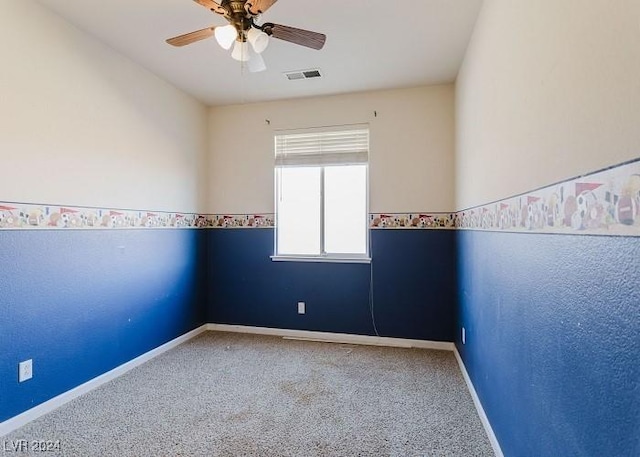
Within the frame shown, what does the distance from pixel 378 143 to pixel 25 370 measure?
3.30 metres

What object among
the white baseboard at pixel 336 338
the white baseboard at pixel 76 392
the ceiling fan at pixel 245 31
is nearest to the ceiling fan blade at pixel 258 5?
the ceiling fan at pixel 245 31

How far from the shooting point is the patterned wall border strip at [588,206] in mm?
715

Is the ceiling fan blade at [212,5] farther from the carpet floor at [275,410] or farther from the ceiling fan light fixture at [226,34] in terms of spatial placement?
the carpet floor at [275,410]

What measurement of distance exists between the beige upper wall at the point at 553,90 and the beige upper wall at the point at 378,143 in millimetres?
1136

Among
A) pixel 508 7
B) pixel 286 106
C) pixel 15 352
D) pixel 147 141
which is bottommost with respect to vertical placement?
pixel 15 352

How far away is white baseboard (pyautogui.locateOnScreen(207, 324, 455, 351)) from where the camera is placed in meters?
3.38

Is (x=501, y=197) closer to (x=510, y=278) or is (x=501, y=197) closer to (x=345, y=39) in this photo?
(x=510, y=278)

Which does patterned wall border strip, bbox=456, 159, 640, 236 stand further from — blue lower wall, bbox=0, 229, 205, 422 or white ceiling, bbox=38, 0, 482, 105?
blue lower wall, bbox=0, 229, 205, 422

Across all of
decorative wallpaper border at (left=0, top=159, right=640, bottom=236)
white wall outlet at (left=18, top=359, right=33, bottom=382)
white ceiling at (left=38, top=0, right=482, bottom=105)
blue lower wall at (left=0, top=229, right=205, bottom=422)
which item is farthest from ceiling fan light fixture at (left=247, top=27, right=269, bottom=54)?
white wall outlet at (left=18, top=359, right=33, bottom=382)

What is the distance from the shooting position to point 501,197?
1.73 meters

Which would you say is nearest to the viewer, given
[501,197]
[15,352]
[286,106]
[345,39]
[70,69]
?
[501,197]

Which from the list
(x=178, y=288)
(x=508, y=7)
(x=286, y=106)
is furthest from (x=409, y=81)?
(x=178, y=288)

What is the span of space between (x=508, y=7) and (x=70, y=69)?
272 centimetres

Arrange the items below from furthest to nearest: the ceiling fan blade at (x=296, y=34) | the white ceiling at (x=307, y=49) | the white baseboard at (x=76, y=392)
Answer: the white ceiling at (x=307, y=49) → the white baseboard at (x=76, y=392) → the ceiling fan blade at (x=296, y=34)
